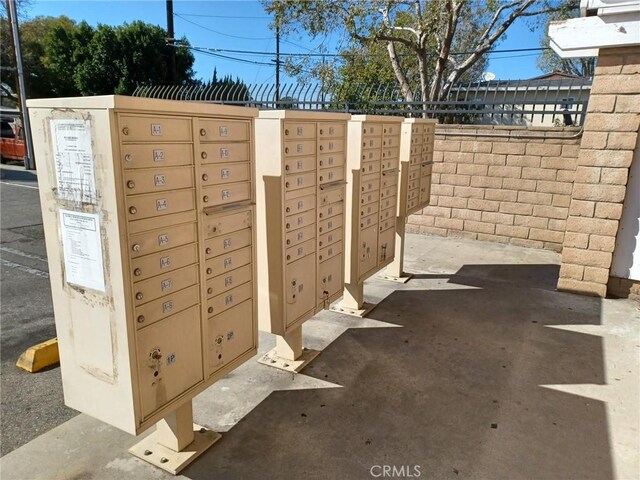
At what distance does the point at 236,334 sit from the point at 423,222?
5.22 meters

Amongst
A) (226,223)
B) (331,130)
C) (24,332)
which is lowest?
(24,332)

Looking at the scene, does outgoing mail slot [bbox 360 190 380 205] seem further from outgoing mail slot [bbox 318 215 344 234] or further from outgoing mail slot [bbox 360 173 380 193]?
outgoing mail slot [bbox 318 215 344 234]

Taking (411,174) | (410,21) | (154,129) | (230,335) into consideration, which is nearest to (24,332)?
(230,335)

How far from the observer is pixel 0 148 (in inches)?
633

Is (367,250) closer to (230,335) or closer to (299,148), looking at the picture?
(299,148)

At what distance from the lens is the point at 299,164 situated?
271 centimetres

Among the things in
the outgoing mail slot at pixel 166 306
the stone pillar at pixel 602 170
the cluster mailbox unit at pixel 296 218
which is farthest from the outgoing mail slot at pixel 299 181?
the stone pillar at pixel 602 170

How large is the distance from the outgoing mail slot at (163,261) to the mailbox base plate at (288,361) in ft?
4.57

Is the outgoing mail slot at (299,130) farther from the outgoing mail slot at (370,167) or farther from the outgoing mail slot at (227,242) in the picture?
the outgoing mail slot at (370,167)

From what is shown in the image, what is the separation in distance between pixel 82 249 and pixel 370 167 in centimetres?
246

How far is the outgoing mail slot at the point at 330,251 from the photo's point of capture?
3135 millimetres

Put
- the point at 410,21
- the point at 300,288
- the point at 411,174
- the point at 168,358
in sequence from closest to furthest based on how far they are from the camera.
→ the point at 168,358
the point at 300,288
the point at 411,174
the point at 410,21

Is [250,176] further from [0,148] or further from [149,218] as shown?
[0,148]

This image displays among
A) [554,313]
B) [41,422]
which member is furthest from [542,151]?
A: [41,422]
